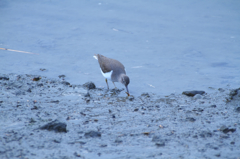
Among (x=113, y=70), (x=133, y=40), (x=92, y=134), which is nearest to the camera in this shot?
(x=92, y=134)

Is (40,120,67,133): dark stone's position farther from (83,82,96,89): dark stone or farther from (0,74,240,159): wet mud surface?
(83,82,96,89): dark stone

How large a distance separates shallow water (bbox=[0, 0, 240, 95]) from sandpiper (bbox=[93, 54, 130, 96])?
279 mm

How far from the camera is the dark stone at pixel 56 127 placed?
3941 millimetres

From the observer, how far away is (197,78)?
669 centimetres

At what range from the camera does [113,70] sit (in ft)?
21.7

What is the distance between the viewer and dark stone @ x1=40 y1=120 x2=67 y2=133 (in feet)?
12.9

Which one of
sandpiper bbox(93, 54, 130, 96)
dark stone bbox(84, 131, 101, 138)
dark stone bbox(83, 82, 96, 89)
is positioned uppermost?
sandpiper bbox(93, 54, 130, 96)

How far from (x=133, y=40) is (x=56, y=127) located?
202 inches

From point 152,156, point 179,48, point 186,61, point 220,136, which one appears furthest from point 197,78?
point 152,156

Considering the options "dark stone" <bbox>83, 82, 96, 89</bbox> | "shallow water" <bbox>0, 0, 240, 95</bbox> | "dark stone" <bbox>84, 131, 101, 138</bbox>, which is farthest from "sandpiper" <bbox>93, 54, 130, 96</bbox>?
"dark stone" <bbox>84, 131, 101, 138</bbox>

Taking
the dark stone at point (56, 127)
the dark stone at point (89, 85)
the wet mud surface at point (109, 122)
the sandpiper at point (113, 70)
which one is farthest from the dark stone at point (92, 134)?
the sandpiper at point (113, 70)

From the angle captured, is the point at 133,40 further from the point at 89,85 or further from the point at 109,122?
the point at 109,122

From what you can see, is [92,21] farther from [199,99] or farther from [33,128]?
[33,128]

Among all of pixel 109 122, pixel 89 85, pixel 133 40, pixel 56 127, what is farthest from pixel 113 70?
pixel 56 127
